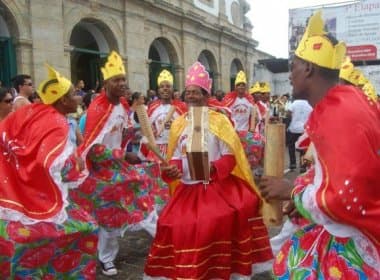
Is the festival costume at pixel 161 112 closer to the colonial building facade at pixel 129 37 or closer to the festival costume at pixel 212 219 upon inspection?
the festival costume at pixel 212 219

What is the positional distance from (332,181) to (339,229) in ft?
0.84

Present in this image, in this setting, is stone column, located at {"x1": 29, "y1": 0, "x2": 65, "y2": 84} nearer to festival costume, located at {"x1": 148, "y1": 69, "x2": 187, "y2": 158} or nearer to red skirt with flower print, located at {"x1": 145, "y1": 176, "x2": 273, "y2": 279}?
festival costume, located at {"x1": 148, "y1": 69, "x2": 187, "y2": 158}

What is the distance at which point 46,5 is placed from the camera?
12.6 meters

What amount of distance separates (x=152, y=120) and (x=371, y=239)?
612cm

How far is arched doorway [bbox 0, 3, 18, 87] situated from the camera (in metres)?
11.9

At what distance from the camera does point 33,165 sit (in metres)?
3.44

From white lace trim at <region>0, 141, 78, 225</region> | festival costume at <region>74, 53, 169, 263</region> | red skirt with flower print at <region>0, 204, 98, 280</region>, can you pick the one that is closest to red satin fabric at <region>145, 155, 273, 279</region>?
red skirt with flower print at <region>0, 204, 98, 280</region>

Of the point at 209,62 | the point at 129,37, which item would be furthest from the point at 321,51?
the point at 209,62

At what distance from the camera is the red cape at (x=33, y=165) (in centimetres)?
342

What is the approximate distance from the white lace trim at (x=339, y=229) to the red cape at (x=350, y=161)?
0.04 m

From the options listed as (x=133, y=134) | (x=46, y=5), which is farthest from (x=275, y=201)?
(x=46, y=5)

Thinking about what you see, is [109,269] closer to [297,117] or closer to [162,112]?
[162,112]

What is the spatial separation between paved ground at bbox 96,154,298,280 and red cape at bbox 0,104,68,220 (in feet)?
5.93

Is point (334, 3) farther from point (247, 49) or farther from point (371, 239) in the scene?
point (371, 239)
